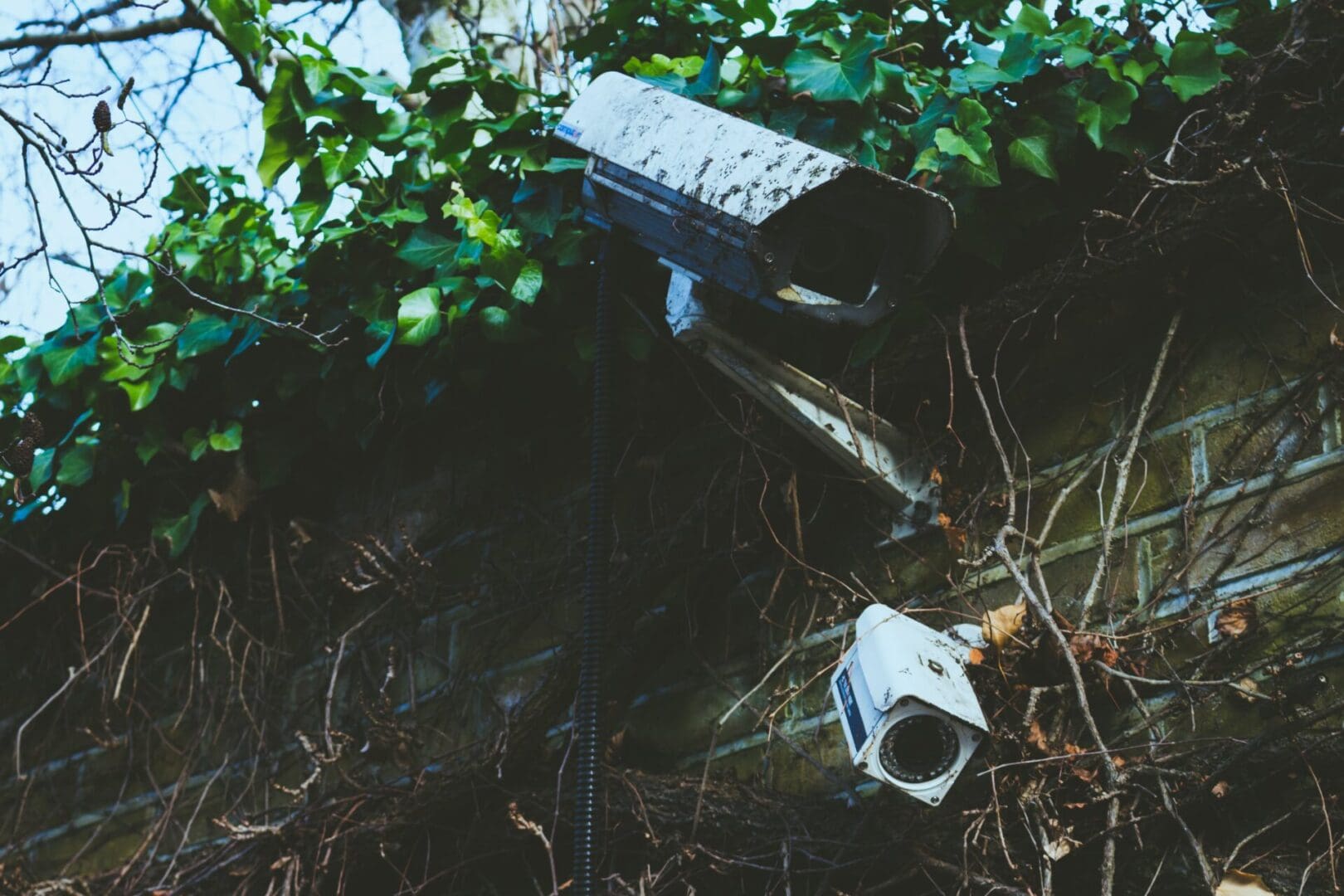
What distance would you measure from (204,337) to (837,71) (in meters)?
1.46

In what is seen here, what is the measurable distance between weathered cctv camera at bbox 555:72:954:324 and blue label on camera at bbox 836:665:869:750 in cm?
53

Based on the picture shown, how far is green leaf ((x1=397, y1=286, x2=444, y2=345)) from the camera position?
2498 mm

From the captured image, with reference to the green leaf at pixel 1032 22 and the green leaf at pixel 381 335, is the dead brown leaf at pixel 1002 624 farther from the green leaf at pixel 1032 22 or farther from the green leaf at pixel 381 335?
the green leaf at pixel 381 335

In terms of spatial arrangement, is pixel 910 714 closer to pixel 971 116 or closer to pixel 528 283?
pixel 971 116

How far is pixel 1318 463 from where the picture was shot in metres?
1.86

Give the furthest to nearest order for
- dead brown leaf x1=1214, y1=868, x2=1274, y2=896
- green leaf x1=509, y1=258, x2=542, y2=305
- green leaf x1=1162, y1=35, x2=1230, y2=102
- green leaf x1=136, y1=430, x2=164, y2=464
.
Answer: green leaf x1=136, y1=430, x2=164, y2=464 → green leaf x1=509, y1=258, x2=542, y2=305 → green leaf x1=1162, y1=35, x2=1230, y2=102 → dead brown leaf x1=1214, y1=868, x2=1274, y2=896

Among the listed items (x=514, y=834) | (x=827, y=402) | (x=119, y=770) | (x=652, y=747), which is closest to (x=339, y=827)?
(x=514, y=834)

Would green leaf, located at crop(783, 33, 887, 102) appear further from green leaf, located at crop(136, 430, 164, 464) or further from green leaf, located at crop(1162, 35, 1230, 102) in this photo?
green leaf, located at crop(136, 430, 164, 464)

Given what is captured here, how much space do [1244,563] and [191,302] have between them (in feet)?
7.25

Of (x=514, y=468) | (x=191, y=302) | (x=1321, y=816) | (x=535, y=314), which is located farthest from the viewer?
(x=191, y=302)

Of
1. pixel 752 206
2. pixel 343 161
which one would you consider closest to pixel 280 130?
pixel 343 161

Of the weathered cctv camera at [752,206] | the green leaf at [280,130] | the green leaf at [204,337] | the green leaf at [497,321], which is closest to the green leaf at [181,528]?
the green leaf at [204,337]

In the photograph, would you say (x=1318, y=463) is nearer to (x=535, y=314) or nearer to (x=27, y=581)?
(x=535, y=314)

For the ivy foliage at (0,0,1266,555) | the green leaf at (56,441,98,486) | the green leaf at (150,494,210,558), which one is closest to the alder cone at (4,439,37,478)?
the ivy foliage at (0,0,1266,555)
